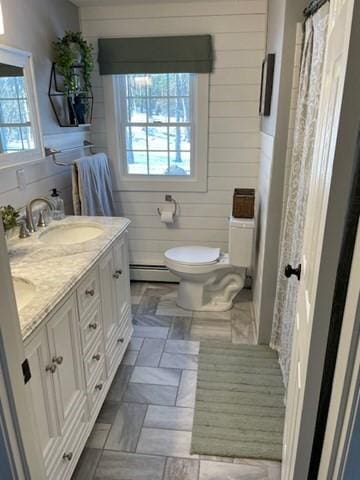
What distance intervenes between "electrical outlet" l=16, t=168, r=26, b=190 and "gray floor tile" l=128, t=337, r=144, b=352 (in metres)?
1.27

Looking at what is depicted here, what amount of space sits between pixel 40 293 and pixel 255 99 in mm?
2305

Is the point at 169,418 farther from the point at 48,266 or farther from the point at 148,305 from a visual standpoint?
the point at 148,305

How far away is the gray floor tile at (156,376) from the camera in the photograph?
7.35ft

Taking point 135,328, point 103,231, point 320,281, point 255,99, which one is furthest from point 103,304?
point 255,99

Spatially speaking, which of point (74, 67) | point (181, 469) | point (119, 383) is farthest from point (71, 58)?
point (181, 469)

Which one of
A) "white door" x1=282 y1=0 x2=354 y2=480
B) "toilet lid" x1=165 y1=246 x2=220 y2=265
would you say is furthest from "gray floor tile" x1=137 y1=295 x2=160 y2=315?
"white door" x1=282 y1=0 x2=354 y2=480

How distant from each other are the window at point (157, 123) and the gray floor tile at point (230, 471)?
2232 millimetres

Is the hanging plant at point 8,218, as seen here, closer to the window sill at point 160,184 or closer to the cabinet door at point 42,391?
the cabinet door at point 42,391

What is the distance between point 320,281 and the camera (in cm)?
86

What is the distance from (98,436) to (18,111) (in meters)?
1.80

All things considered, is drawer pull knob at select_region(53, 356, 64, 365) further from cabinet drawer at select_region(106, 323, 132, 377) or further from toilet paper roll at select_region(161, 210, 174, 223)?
toilet paper roll at select_region(161, 210, 174, 223)

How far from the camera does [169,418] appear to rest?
77.7 inches

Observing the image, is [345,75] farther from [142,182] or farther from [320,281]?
[142,182]

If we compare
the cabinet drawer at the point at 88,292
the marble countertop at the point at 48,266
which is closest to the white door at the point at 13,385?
the marble countertop at the point at 48,266
